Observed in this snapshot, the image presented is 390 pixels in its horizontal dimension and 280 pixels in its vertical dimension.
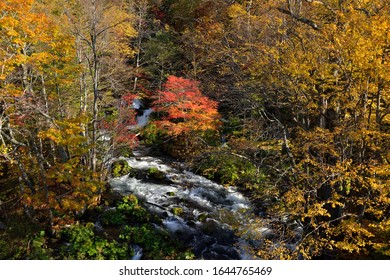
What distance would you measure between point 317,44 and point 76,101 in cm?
1334

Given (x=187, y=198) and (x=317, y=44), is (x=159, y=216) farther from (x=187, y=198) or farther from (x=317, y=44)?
(x=317, y=44)

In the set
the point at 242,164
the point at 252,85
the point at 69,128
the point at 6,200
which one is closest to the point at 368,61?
the point at 252,85

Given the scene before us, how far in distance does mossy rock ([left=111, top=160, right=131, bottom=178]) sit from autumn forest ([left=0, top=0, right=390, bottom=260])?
0.26 feet

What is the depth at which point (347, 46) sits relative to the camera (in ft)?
25.4

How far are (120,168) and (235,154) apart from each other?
30.1 ft

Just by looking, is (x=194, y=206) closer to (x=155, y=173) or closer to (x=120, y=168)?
(x=155, y=173)

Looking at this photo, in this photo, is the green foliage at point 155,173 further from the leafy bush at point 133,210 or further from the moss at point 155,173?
the leafy bush at point 133,210

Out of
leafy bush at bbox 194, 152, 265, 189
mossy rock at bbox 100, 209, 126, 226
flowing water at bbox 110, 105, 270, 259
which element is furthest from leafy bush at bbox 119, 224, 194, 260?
leafy bush at bbox 194, 152, 265, 189

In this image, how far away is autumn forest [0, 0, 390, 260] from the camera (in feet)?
26.9

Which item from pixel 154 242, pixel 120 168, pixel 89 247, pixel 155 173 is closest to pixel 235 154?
pixel 154 242

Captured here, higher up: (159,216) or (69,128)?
(69,128)

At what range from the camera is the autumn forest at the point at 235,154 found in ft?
26.9

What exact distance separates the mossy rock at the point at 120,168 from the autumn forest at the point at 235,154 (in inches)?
3.2

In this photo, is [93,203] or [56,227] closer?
[56,227]
